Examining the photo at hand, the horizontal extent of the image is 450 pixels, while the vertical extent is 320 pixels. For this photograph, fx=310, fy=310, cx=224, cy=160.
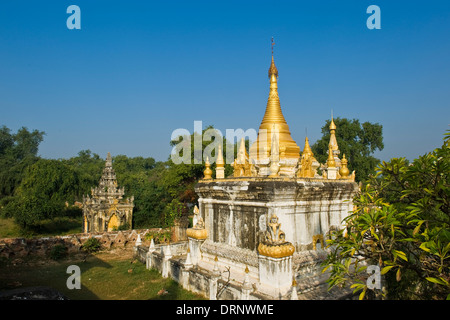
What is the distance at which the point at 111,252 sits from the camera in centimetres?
1975

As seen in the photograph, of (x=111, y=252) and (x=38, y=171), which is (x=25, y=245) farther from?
(x=38, y=171)

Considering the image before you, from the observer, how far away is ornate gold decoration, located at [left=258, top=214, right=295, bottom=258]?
28.4 feet

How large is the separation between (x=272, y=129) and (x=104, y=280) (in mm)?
10125

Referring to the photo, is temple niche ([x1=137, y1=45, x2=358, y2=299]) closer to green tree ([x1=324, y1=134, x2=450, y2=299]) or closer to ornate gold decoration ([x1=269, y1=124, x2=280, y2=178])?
ornate gold decoration ([x1=269, y1=124, x2=280, y2=178])

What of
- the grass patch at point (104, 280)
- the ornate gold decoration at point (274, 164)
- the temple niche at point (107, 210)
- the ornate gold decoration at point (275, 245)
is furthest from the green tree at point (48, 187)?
the ornate gold decoration at point (275, 245)

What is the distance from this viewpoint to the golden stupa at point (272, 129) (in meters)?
13.6

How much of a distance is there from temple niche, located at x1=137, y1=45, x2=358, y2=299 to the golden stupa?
0.05 meters

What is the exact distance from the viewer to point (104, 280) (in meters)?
13.9

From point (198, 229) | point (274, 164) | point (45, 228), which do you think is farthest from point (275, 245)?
point (45, 228)

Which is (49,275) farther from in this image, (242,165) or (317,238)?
(317,238)

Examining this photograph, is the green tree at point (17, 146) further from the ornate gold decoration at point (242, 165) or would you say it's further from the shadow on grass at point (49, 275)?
the ornate gold decoration at point (242, 165)
